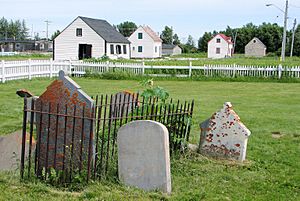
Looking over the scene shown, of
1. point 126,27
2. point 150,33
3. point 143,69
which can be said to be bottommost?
point 143,69

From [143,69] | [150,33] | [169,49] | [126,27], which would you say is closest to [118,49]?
[143,69]

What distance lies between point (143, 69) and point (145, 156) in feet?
71.8

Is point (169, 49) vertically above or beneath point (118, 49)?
above

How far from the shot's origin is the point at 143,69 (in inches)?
1073

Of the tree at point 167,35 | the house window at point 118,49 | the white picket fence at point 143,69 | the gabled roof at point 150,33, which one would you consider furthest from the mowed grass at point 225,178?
the tree at point 167,35

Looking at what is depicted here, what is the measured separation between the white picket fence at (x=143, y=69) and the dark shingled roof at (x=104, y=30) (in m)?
17.1

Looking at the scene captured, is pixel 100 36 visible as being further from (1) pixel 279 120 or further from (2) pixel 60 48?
(1) pixel 279 120

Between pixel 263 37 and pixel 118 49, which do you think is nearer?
pixel 118 49

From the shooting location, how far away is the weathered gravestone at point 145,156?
5414 millimetres

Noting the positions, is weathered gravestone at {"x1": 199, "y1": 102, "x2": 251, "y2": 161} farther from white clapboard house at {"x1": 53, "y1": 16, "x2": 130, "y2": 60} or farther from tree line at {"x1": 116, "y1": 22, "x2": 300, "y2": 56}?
tree line at {"x1": 116, "y1": 22, "x2": 300, "y2": 56}

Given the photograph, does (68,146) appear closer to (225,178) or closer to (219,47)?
(225,178)

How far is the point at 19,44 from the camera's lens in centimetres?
10700

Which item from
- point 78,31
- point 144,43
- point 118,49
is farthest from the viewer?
point 144,43

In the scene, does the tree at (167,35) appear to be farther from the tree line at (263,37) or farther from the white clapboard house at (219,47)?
the white clapboard house at (219,47)
